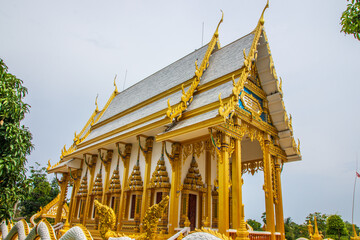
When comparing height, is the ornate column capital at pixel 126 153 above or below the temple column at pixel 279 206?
above

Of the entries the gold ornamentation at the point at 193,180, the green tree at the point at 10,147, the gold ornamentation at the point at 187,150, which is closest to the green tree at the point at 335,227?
the gold ornamentation at the point at 193,180

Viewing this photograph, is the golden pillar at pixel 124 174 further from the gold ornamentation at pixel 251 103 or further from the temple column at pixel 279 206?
the temple column at pixel 279 206

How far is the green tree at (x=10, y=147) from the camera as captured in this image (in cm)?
618

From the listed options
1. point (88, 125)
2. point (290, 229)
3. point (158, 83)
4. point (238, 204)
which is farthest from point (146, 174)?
point (290, 229)

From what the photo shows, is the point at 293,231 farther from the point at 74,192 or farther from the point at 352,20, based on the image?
the point at 352,20

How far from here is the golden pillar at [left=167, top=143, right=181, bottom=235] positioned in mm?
8188

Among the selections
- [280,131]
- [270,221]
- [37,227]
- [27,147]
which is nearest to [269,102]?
[280,131]

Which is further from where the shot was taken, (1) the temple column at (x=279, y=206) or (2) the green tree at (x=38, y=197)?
(2) the green tree at (x=38, y=197)

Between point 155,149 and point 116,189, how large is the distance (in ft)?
7.49

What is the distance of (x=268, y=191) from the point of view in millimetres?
8898

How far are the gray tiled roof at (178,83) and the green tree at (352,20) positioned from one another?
3498mm

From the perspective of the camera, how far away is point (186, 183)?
8773 mm

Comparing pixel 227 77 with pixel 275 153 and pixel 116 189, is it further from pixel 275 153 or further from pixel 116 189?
pixel 116 189

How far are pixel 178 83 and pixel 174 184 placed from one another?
4.01 m
